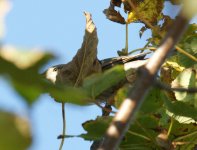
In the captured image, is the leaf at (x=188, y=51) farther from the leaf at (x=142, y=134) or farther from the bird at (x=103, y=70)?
the leaf at (x=142, y=134)

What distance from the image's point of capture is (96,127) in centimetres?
90

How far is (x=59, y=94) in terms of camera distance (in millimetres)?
343

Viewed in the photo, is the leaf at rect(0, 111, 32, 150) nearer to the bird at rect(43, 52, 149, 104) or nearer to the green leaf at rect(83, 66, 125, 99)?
the green leaf at rect(83, 66, 125, 99)

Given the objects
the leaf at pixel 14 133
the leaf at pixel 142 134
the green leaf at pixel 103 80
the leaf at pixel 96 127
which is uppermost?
the leaf at pixel 14 133

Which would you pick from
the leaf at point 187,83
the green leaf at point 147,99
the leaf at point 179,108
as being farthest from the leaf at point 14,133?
the leaf at point 187,83

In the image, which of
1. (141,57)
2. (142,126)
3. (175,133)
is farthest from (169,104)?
(141,57)

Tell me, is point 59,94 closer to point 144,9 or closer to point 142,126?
point 142,126

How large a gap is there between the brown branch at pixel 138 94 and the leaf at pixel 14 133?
5.9 inches

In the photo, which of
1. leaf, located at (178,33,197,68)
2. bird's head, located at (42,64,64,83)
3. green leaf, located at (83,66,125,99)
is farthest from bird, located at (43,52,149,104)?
green leaf, located at (83,66,125,99)

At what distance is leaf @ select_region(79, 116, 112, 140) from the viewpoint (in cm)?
89

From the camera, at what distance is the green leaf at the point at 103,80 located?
496mm

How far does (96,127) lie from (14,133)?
0.61 metres

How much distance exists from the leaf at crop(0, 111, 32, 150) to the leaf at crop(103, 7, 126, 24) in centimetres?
125

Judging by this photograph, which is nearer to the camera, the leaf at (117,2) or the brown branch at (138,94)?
the brown branch at (138,94)
